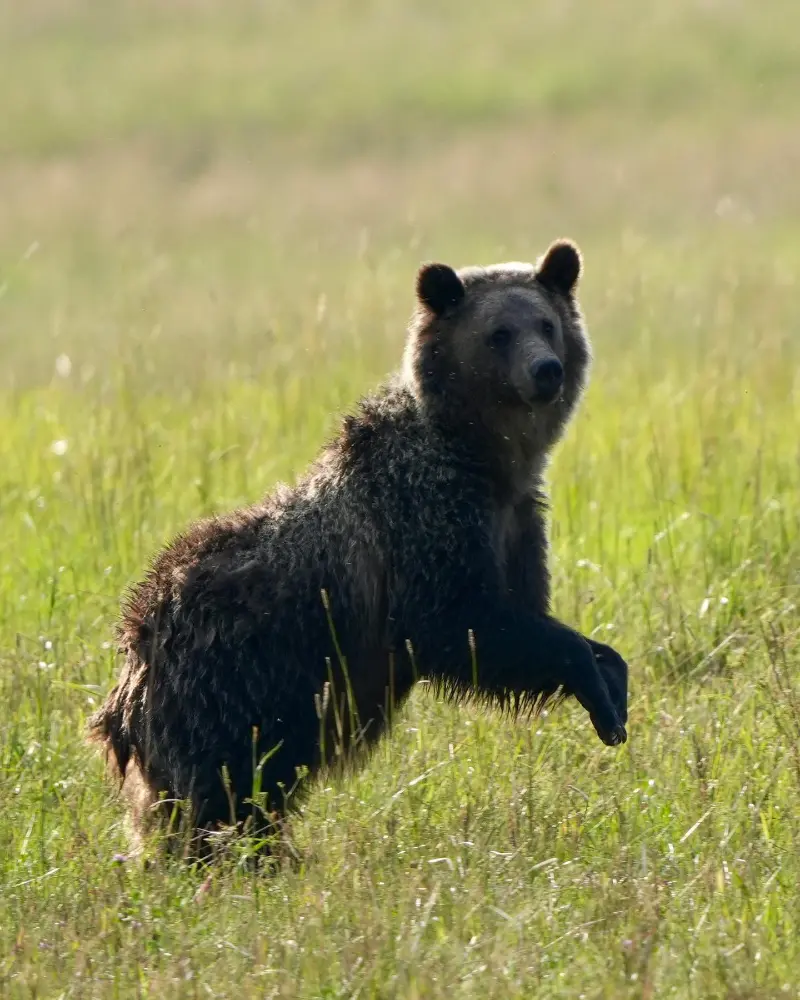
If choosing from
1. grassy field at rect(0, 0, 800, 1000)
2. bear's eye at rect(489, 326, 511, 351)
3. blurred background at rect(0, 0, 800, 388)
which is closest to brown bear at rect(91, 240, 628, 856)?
bear's eye at rect(489, 326, 511, 351)

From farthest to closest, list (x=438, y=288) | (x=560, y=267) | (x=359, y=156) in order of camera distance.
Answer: (x=359, y=156), (x=560, y=267), (x=438, y=288)

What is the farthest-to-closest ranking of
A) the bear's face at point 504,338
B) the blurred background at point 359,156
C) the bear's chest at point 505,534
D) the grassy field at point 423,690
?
the blurred background at point 359,156 → the bear's face at point 504,338 → the bear's chest at point 505,534 → the grassy field at point 423,690

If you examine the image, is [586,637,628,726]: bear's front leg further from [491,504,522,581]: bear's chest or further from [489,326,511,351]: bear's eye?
[489,326,511,351]: bear's eye

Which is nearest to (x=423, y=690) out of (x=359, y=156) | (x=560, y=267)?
(x=560, y=267)

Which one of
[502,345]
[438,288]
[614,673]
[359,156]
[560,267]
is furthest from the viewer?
[359,156]

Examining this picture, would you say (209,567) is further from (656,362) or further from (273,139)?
(273,139)

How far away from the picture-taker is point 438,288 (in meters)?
5.79

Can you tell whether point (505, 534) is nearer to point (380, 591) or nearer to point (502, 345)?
point (380, 591)

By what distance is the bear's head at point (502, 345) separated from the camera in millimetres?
5582

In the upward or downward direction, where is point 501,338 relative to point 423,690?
upward

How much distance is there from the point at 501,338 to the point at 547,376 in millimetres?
255

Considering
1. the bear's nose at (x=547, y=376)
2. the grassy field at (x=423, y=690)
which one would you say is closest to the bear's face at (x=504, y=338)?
the bear's nose at (x=547, y=376)

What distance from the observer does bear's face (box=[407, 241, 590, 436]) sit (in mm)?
5566

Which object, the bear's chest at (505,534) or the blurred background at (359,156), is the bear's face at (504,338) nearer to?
the bear's chest at (505,534)
